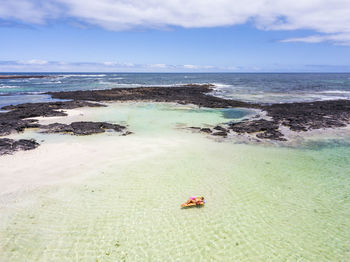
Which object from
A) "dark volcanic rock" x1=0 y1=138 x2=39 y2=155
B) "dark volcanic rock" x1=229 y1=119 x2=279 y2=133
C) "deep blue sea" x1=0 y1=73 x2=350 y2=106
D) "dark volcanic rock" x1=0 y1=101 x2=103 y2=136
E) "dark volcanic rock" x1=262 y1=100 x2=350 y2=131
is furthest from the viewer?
"deep blue sea" x1=0 y1=73 x2=350 y2=106

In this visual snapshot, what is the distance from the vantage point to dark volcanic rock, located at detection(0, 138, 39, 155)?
1453 cm

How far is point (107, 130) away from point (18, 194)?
1076 cm

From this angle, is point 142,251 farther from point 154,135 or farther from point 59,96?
point 59,96

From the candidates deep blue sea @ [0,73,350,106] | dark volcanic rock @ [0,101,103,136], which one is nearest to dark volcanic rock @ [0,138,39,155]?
dark volcanic rock @ [0,101,103,136]

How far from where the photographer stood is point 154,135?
18.8 metres

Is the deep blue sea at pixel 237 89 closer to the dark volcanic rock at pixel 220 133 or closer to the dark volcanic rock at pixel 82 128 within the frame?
the dark volcanic rock at pixel 82 128

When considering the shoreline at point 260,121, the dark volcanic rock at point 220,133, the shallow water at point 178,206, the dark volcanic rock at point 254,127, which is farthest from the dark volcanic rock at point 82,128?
the dark volcanic rock at point 254,127

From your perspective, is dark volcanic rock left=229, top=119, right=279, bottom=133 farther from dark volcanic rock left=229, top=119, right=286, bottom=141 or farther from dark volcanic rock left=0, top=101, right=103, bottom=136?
dark volcanic rock left=0, top=101, right=103, bottom=136

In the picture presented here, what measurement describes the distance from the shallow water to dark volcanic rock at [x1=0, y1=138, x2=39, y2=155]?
2.56 feet

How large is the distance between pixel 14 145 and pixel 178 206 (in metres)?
12.9

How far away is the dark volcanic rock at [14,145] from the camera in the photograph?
14534mm

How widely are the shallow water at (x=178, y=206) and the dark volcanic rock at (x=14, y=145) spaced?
30.7 inches

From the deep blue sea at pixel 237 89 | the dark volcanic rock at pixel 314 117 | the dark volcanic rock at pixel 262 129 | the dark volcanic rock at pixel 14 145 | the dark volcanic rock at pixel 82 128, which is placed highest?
the deep blue sea at pixel 237 89

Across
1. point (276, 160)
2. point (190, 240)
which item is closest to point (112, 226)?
point (190, 240)
